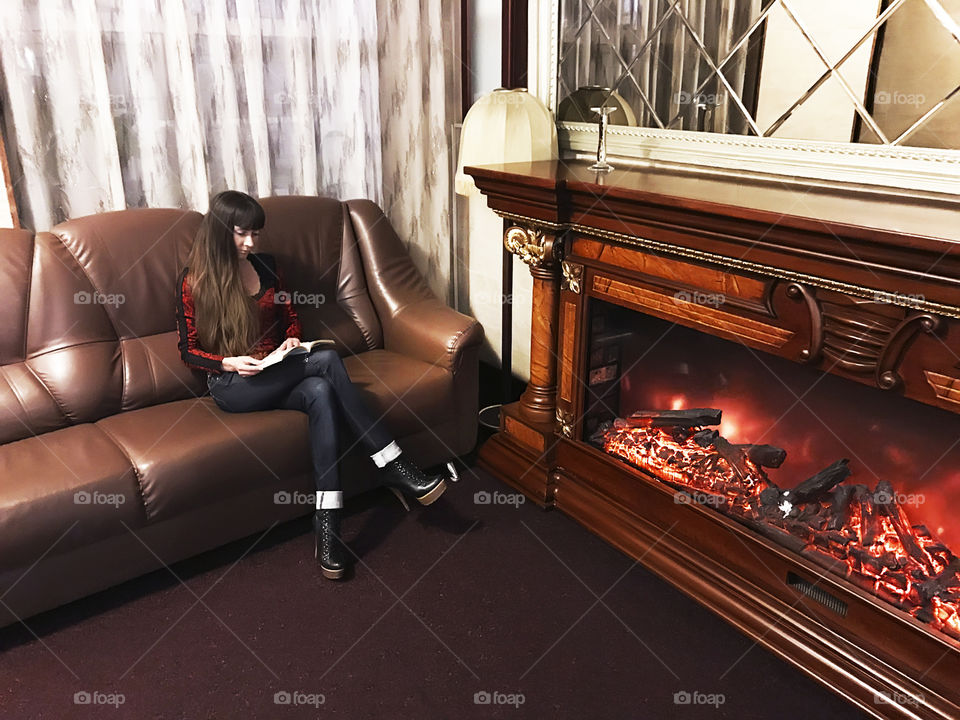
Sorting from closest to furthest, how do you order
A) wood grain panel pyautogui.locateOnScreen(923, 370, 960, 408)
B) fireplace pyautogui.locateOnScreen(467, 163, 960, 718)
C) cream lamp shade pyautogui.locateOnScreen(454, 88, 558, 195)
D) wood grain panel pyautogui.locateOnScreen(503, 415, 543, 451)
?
wood grain panel pyautogui.locateOnScreen(923, 370, 960, 408)
fireplace pyautogui.locateOnScreen(467, 163, 960, 718)
cream lamp shade pyautogui.locateOnScreen(454, 88, 558, 195)
wood grain panel pyautogui.locateOnScreen(503, 415, 543, 451)

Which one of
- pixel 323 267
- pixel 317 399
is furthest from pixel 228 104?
pixel 317 399

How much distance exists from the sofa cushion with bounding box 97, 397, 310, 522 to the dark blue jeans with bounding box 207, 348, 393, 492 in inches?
1.7

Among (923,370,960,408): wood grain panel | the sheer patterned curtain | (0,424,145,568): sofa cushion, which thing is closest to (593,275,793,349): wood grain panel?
(923,370,960,408): wood grain panel

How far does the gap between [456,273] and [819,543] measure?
1893mm

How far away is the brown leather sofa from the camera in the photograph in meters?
1.96

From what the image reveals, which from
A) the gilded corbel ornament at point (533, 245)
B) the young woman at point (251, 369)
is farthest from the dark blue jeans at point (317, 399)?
the gilded corbel ornament at point (533, 245)

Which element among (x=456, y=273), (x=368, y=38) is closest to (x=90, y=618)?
(x=456, y=273)

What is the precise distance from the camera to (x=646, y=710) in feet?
5.70

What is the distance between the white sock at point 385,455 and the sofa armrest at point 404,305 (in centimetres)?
42

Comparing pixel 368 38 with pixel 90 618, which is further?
pixel 368 38

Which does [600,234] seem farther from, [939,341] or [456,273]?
[456,273]

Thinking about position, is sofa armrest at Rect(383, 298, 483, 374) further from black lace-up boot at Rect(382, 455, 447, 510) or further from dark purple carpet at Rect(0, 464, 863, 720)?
dark purple carpet at Rect(0, 464, 863, 720)

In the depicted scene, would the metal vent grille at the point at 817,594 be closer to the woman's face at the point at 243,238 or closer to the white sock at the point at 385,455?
the white sock at the point at 385,455

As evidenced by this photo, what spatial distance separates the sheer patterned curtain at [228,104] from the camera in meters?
2.51
